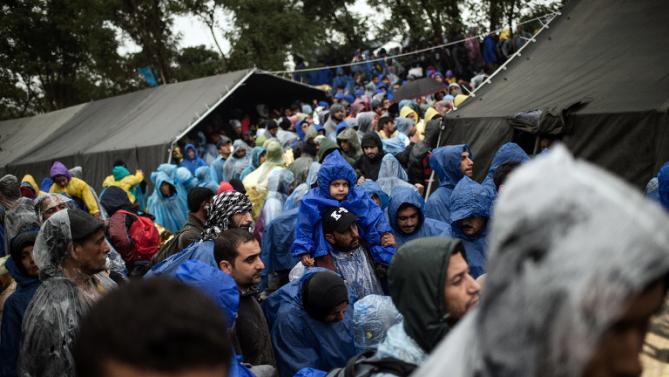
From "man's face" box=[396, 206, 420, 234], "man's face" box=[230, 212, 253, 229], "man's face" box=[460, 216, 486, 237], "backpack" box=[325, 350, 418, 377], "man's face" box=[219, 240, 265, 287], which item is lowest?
"man's face" box=[460, 216, 486, 237]

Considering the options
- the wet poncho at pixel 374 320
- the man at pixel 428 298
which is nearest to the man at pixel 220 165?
the wet poncho at pixel 374 320

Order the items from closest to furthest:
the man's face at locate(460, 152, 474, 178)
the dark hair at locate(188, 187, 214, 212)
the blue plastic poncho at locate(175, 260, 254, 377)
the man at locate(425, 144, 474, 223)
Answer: the blue plastic poncho at locate(175, 260, 254, 377) < the dark hair at locate(188, 187, 214, 212) < the man at locate(425, 144, 474, 223) < the man's face at locate(460, 152, 474, 178)

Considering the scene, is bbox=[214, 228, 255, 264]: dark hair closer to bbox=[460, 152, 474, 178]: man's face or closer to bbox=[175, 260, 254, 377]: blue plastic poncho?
bbox=[175, 260, 254, 377]: blue plastic poncho

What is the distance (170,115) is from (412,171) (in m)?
9.80

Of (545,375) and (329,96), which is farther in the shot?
(329,96)

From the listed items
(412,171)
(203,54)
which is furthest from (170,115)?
(203,54)

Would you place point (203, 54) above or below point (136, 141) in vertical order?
above

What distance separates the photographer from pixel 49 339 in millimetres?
2725

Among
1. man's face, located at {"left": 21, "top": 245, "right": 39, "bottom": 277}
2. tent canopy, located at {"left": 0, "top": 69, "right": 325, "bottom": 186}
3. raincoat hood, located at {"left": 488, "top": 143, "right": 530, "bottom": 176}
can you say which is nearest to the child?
raincoat hood, located at {"left": 488, "top": 143, "right": 530, "bottom": 176}

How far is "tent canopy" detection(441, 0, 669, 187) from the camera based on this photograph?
19.5 feet

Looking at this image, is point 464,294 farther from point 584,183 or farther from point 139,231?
point 139,231

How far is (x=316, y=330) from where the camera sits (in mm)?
3369

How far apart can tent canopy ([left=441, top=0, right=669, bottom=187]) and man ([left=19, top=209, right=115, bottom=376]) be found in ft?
17.4

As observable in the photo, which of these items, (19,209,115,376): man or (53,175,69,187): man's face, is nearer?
(19,209,115,376): man
